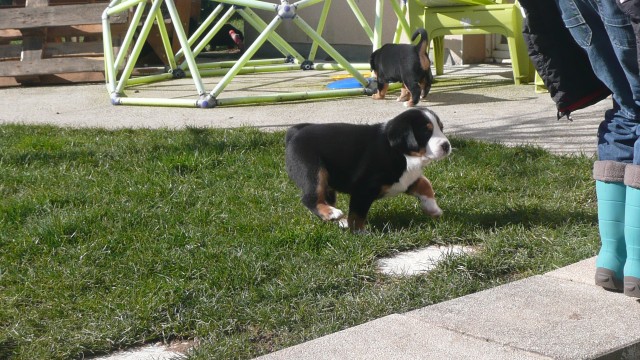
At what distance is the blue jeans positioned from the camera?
2.99 metres

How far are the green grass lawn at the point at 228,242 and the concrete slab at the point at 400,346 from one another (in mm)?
292

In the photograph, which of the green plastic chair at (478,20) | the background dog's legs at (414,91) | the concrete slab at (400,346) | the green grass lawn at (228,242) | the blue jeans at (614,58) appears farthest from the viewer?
the green plastic chair at (478,20)

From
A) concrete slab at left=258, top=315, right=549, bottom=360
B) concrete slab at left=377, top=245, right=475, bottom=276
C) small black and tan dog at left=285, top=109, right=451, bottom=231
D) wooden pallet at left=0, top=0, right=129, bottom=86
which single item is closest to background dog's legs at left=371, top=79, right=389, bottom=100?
wooden pallet at left=0, top=0, right=129, bottom=86

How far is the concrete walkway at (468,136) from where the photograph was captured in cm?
289

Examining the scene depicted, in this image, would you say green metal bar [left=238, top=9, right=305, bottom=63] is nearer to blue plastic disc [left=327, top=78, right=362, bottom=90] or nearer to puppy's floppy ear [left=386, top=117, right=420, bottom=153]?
blue plastic disc [left=327, top=78, right=362, bottom=90]

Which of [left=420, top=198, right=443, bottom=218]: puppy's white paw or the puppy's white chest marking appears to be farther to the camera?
[left=420, top=198, right=443, bottom=218]: puppy's white paw

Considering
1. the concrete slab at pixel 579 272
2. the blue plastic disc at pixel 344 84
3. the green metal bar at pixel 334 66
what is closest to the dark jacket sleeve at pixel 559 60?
the concrete slab at pixel 579 272

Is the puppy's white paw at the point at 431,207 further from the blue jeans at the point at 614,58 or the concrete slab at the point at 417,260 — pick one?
the blue jeans at the point at 614,58

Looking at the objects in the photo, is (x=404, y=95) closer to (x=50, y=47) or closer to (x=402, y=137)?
(x=402, y=137)

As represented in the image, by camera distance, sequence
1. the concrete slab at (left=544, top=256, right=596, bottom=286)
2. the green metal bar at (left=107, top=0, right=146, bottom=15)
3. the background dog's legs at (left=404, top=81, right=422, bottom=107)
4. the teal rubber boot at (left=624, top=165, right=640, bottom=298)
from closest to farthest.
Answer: the teal rubber boot at (left=624, top=165, right=640, bottom=298)
the concrete slab at (left=544, top=256, right=596, bottom=286)
the background dog's legs at (left=404, top=81, right=422, bottom=107)
the green metal bar at (left=107, top=0, right=146, bottom=15)

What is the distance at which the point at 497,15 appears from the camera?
8.94 metres

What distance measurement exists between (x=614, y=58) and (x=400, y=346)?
4.05ft

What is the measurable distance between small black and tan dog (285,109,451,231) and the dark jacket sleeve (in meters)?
0.90

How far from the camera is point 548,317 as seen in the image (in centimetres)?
312
